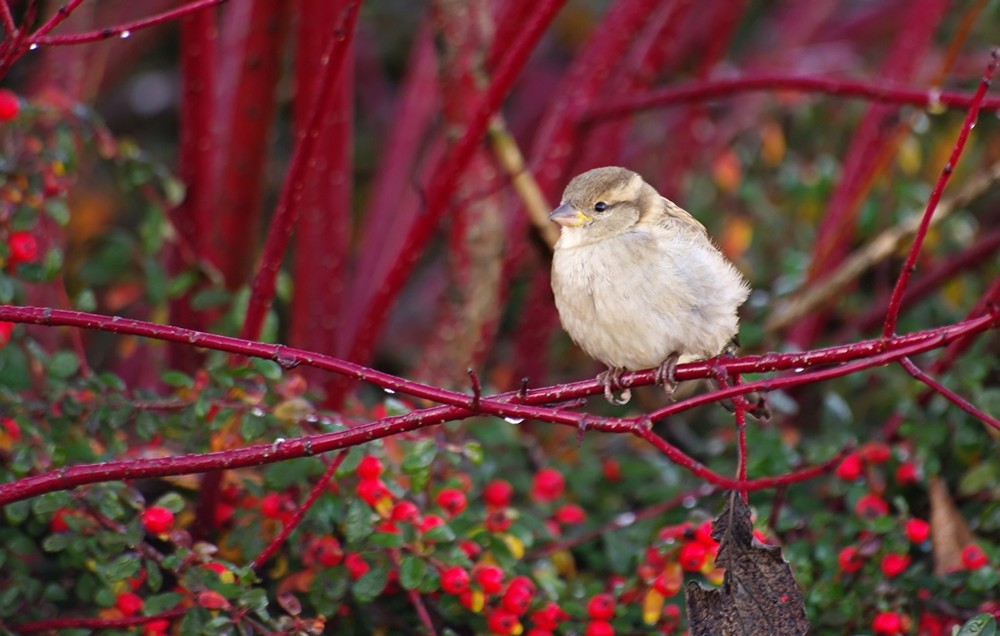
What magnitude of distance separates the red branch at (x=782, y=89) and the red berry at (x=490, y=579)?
1318 mm

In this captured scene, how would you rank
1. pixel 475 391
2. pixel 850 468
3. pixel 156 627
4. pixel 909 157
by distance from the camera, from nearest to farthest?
pixel 475 391 < pixel 156 627 < pixel 850 468 < pixel 909 157

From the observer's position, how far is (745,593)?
215 cm

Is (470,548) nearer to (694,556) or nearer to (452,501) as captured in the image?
(452,501)

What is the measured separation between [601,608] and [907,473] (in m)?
0.90

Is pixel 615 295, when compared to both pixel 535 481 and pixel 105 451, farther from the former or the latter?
pixel 105 451

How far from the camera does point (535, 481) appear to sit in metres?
3.15

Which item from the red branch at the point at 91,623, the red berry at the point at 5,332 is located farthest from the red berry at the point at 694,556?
the red berry at the point at 5,332

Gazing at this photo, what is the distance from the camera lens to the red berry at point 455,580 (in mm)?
2441

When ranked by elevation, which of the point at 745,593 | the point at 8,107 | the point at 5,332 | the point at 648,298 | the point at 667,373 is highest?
the point at 8,107

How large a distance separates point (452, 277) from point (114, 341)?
1.52 metres

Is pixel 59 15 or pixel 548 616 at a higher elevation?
pixel 59 15

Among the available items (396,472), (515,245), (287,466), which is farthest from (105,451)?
(515,245)

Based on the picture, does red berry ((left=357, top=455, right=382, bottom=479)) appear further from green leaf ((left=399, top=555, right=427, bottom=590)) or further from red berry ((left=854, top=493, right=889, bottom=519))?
red berry ((left=854, top=493, right=889, bottom=519))

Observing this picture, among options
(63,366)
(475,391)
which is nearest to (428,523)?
(475,391)
